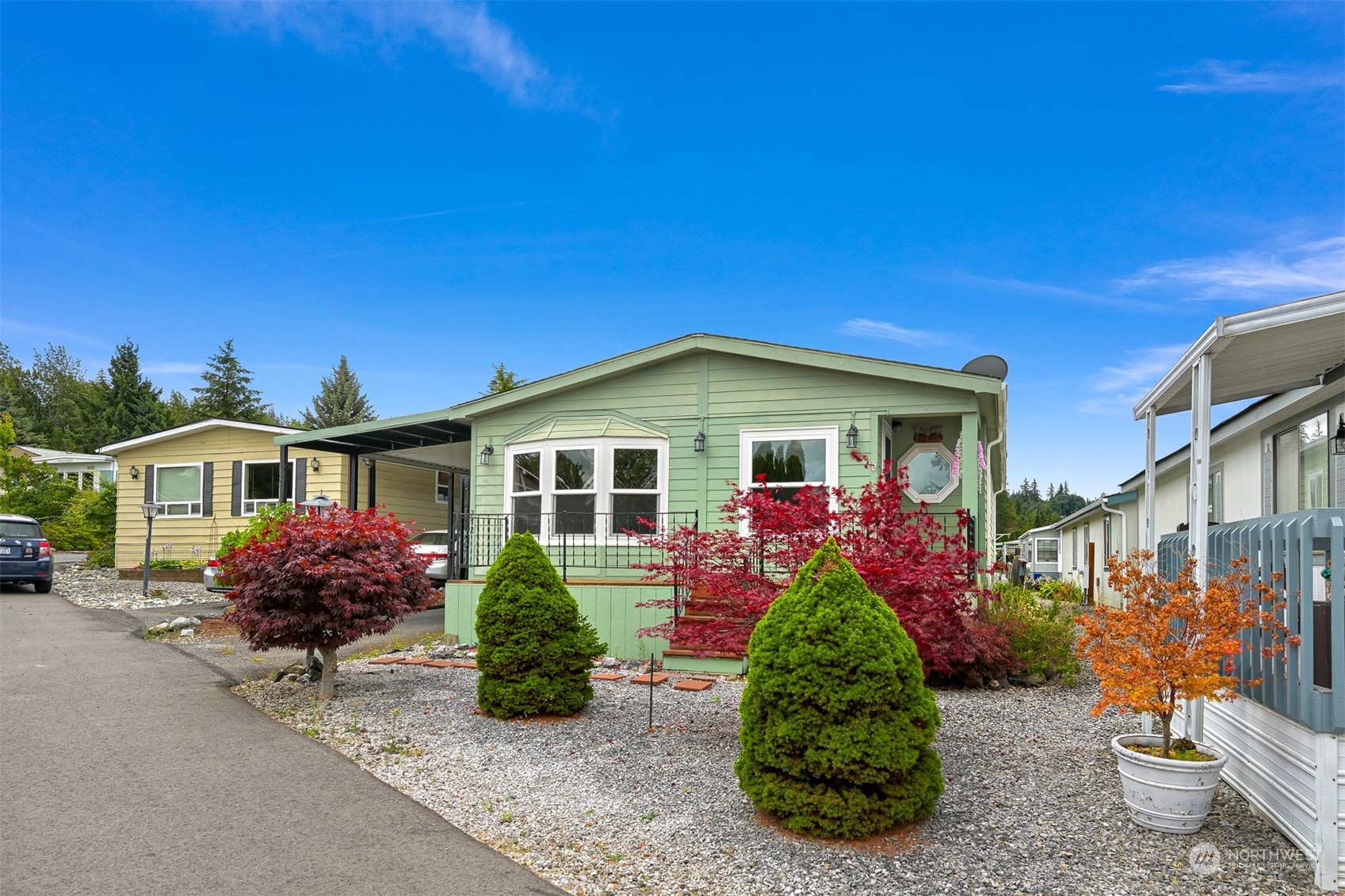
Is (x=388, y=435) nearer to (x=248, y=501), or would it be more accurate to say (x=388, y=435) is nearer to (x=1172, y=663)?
(x=248, y=501)

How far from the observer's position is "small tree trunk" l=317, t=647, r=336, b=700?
7.66m

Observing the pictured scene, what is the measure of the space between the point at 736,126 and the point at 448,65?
520cm

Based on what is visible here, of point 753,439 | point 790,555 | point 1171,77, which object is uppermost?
point 1171,77

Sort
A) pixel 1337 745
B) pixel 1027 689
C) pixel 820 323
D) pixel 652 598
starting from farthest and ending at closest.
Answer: pixel 820 323 → pixel 652 598 → pixel 1027 689 → pixel 1337 745

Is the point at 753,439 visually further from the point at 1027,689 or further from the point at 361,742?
the point at 361,742

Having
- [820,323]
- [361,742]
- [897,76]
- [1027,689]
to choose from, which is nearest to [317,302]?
[820,323]

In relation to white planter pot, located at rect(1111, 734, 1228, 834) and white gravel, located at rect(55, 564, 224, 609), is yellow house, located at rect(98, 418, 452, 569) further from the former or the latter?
white planter pot, located at rect(1111, 734, 1228, 834)

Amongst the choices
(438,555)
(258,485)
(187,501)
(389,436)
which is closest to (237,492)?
(258,485)

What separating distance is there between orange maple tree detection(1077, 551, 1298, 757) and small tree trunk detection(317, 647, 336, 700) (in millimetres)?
6363

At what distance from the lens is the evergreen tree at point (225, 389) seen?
42000 mm

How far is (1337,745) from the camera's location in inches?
141

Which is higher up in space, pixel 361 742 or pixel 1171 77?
pixel 1171 77

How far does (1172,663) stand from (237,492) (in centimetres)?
2066

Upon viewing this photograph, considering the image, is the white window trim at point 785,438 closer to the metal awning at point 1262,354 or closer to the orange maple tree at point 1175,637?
the metal awning at point 1262,354
